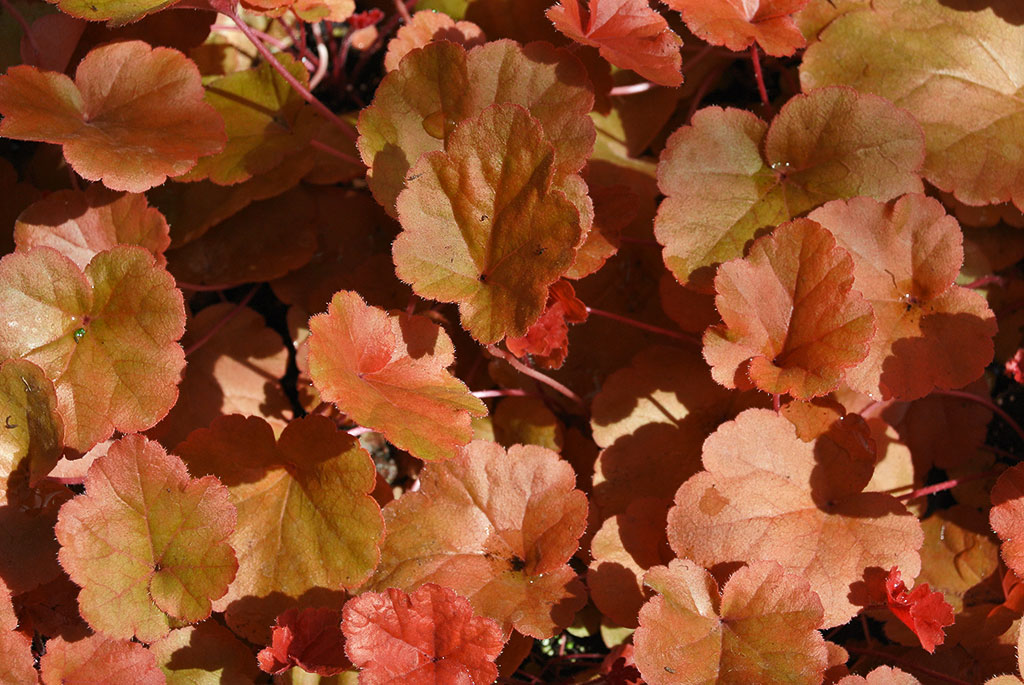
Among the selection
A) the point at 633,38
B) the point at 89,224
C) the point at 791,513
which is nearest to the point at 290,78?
the point at 89,224

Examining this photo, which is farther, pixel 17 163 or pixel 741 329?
pixel 17 163

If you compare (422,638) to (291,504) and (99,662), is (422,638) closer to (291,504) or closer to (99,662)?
(291,504)

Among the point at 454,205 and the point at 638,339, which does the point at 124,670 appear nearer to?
the point at 454,205

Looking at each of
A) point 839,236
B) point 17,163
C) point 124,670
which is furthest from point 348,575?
point 17,163

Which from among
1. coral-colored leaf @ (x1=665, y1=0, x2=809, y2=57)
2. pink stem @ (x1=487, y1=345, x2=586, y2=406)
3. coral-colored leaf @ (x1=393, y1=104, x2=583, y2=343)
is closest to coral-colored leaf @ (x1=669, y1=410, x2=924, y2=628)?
pink stem @ (x1=487, y1=345, x2=586, y2=406)

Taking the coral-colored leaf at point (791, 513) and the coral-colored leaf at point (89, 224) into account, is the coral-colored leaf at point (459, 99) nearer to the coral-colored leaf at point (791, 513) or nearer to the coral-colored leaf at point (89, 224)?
the coral-colored leaf at point (89, 224)

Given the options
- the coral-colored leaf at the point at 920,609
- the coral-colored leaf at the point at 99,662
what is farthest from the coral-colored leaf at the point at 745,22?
the coral-colored leaf at the point at 99,662
